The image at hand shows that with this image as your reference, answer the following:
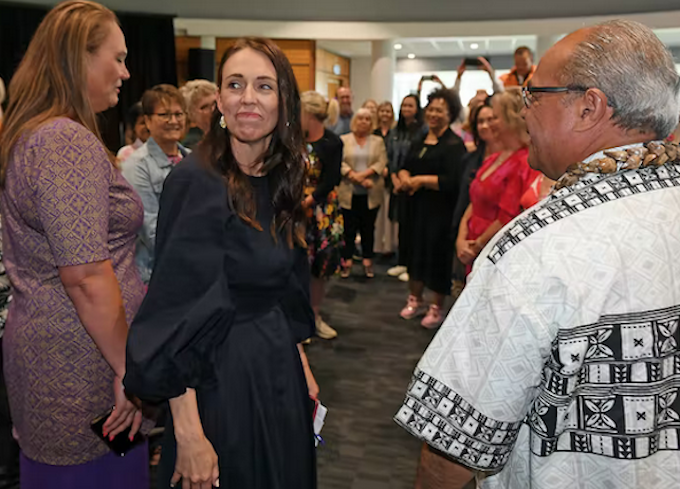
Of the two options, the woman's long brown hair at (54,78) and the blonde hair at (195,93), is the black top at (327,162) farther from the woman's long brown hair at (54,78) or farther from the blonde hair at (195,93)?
the woman's long brown hair at (54,78)

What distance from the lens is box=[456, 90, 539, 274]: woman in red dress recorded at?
3.14m

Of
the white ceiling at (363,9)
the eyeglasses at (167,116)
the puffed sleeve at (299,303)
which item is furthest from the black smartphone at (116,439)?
the white ceiling at (363,9)

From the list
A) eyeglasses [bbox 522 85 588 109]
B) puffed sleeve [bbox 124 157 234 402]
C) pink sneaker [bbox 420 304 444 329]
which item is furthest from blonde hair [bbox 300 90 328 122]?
eyeglasses [bbox 522 85 588 109]

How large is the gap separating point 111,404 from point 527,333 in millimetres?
1065

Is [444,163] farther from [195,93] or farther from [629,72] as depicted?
[629,72]

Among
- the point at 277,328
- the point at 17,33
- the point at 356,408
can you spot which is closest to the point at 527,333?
the point at 277,328

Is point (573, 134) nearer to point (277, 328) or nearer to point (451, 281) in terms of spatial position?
point (277, 328)

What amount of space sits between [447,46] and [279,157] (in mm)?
12118

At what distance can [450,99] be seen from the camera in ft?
14.5

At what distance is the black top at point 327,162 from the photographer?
13.0 feet

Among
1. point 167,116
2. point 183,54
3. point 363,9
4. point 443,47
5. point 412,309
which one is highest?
point 363,9

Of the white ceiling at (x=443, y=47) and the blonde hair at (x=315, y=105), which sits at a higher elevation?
the white ceiling at (x=443, y=47)

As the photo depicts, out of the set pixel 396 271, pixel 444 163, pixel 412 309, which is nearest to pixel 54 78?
pixel 444 163

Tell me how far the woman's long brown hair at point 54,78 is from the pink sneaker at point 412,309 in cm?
370
